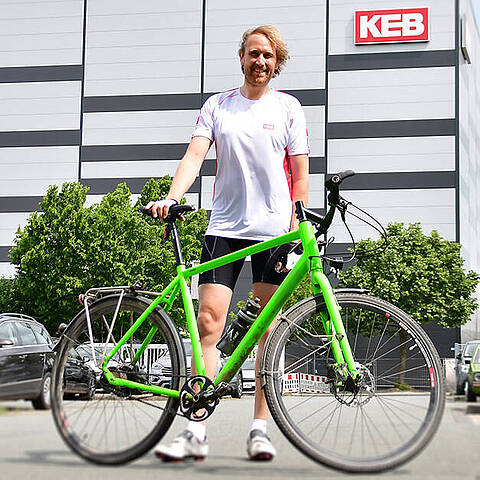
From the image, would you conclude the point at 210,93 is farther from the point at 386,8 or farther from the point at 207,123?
the point at 207,123

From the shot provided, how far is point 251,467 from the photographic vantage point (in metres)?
3.41

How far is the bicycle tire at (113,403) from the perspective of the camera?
358cm

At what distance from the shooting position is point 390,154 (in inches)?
1917

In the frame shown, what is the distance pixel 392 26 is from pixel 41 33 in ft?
75.3

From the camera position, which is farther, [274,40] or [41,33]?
[41,33]

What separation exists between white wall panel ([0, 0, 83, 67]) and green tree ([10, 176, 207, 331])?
73.1ft

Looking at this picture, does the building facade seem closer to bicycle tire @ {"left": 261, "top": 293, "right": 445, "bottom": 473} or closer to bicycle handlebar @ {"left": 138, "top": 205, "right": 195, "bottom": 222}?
bicycle handlebar @ {"left": 138, "top": 205, "right": 195, "bottom": 222}

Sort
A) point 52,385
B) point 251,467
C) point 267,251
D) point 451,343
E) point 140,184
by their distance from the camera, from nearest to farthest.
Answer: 1. point 251,467
2. point 52,385
3. point 267,251
4. point 451,343
5. point 140,184

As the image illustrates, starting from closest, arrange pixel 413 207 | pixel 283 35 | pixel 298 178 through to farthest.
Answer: pixel 298 178 < pixel 413 207 < pixel 283 35

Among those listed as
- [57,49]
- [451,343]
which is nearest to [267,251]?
[451,343]

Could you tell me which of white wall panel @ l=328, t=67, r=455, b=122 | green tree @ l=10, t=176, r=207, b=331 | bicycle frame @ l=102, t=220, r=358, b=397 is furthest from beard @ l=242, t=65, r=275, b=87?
white wall panel @ l=328, t=67, r=455, b=122

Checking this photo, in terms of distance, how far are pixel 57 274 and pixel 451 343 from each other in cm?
2362

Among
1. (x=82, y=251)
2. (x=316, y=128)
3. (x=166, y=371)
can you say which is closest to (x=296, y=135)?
(x=166, y=371)

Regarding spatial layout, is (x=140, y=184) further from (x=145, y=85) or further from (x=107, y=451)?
(x=107, y=451)
